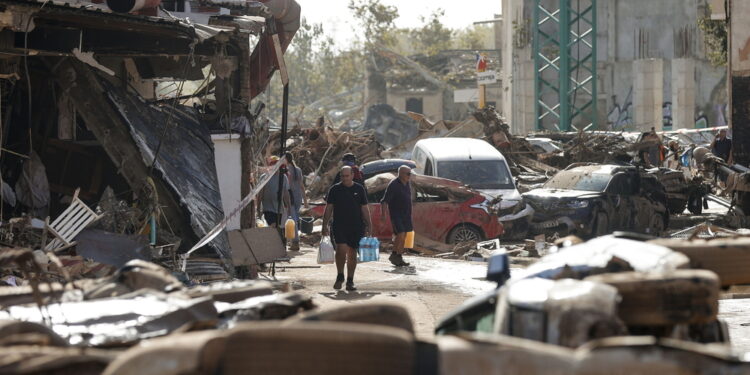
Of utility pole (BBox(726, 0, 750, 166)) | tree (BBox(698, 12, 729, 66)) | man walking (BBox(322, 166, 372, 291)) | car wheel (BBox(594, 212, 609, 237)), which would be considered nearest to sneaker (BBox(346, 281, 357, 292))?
man walking (BBox(322, 166, 372, 291))

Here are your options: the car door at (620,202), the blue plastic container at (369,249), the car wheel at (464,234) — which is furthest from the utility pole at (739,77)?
the blue plastic container at (369,249)

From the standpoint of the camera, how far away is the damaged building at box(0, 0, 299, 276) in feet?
45.3

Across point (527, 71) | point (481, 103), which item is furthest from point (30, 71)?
point (527, 71)

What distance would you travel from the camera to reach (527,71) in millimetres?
58844

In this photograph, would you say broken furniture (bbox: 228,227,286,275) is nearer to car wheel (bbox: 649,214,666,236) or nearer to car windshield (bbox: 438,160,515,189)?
car windshield (bbox: 438,160,515,189)

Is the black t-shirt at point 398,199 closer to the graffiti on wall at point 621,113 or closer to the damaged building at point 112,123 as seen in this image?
the damaged building at point 112,123

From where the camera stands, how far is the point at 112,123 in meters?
14.2

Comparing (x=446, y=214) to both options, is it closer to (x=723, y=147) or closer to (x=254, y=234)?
(x=254, y=234)

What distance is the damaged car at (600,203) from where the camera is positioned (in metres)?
22.4

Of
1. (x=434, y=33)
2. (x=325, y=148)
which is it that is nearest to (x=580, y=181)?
(x=325, y=148)

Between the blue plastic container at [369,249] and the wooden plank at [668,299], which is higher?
the wooden plank at [668,299]

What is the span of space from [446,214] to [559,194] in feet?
9.05

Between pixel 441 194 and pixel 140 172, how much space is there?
8751 millimetres

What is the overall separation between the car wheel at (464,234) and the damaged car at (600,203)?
165cm
